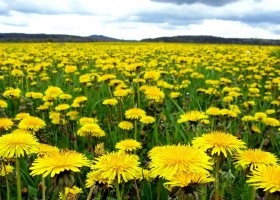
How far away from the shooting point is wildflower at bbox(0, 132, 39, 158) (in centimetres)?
158

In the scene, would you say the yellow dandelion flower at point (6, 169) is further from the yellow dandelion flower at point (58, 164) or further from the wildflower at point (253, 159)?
the wildflower at point (253, 159)

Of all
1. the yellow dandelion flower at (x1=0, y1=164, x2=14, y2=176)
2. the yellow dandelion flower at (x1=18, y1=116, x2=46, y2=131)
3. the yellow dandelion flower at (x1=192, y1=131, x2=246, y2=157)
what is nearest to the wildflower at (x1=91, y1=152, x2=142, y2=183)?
the yellow dandelion flower at (x1=192, y1=131, x2=246, y2=157)

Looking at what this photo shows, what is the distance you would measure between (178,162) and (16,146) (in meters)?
0.65

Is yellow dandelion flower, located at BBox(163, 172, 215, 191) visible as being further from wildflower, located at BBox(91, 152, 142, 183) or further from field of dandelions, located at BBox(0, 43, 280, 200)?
wildflower, located at BBox(91, 152, 142, 183)

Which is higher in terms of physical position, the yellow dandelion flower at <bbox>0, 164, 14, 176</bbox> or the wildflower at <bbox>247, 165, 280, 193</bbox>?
the wildflower at <bbox>247, 165, 280, 193</bbox>

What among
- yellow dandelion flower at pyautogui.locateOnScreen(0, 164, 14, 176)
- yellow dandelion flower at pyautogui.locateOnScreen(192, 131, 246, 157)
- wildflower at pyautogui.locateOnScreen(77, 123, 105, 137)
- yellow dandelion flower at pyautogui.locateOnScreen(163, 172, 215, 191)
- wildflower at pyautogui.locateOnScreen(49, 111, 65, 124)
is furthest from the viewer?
wildflower at pyautogui.locateOnScreen(49, 111, 65, 124)

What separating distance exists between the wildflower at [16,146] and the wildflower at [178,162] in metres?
0.51

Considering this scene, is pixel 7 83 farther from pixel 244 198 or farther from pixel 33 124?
pixel 244 198

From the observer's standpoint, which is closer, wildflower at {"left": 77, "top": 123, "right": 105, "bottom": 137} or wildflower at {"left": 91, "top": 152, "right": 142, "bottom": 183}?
wildflower at {"left": 91, "top": 152, "right": 142, "bottom": 183}

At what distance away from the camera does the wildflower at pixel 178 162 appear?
4.23ft

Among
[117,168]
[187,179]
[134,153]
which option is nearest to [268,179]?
[187,179]

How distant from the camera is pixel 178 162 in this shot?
4.36 ft

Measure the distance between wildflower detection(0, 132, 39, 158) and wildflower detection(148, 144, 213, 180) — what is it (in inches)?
20.2

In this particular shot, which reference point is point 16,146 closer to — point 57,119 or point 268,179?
point 268,179
